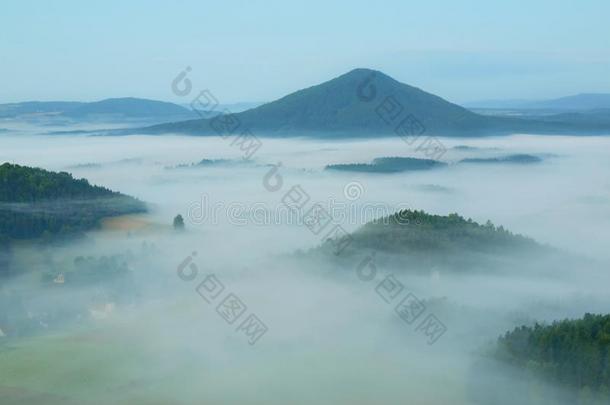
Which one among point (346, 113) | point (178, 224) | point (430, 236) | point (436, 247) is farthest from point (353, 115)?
point (436, 247)

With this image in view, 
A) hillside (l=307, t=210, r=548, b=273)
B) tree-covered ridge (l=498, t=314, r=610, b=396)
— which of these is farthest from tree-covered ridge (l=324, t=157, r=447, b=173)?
tree-covered ridge (l=498, t=314, r=610, b=396)

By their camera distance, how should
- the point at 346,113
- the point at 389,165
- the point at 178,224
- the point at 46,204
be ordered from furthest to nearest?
1. the point at 346,113
2. the point at 389,165
3. the point at 178,224
4. the point at 46,204

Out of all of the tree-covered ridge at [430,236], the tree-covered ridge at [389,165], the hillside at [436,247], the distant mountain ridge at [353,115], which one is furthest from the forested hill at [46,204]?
the distant mountain ridge at [353,115]

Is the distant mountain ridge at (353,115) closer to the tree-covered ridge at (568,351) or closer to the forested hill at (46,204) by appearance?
the forested hill at (46,204)

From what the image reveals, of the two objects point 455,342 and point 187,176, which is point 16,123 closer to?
point 187,176

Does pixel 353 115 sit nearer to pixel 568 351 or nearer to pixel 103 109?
pixel 103 109

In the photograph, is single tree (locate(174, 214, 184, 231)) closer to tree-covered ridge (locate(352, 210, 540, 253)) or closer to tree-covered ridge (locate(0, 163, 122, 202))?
tree-covered ridge (locate(0, 163, 122, 202))
